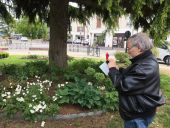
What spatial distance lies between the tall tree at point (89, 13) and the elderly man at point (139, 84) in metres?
3.05

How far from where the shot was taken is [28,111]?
6562 millimetres

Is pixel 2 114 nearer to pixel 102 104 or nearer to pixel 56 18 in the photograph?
pixel 102 104

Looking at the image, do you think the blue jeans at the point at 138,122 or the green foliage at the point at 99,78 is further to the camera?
the green foliage at the point at 99,78

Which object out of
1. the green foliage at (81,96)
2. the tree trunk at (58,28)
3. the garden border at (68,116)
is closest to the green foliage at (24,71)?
the tree trunk at (58,28)

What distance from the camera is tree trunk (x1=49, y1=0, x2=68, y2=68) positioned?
9.80 meters

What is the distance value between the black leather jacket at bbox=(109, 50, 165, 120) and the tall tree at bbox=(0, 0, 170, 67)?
3.13 metres

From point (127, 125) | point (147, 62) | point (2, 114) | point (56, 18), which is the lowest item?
point (2, 114)

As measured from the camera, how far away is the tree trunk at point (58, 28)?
9.80 m

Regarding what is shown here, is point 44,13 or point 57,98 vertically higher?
point 44,13

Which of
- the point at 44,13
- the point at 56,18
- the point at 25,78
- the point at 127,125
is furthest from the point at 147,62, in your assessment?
the point at 44,13

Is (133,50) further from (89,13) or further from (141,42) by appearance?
(89,13)

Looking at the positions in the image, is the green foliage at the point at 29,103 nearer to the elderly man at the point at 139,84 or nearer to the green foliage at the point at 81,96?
the green foliage at the point at 81,96

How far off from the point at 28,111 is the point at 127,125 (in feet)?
8.74

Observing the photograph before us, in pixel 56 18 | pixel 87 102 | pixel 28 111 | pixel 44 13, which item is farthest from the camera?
pixel 44 13
